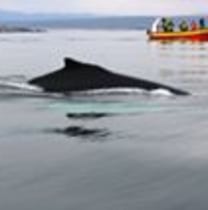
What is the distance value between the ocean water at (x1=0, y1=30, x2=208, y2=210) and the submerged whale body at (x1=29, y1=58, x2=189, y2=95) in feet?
1.64

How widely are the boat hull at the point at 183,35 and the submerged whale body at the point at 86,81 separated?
76.7 meters

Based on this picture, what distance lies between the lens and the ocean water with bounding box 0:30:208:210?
10.8 meters

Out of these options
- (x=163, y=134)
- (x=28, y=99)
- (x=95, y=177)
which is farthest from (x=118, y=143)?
(x=28, y=99)

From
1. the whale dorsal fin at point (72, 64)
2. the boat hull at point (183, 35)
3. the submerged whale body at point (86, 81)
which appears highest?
the whale dorsal fin at point (72, 64)

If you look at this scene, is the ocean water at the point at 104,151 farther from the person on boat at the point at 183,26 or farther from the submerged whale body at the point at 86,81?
the person on boat at the point at 183,26

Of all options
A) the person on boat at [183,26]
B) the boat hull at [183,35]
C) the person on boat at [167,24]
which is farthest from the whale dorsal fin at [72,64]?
the boat hull at [183,35]

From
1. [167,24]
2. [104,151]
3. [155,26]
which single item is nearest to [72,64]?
[104,151]

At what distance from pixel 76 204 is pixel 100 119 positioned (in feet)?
26.2

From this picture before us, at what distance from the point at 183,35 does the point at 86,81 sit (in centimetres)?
7842

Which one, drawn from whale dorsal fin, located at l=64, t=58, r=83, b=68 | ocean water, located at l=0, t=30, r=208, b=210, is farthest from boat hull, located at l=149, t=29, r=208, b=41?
ocean water, located at l=0, t=30, r=208, b=210

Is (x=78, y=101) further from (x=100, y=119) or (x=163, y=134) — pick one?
(x=163, y=134)

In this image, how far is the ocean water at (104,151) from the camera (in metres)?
10.8

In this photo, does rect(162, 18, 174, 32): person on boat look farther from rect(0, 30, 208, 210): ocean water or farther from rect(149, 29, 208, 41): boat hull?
rect(0, 30, 208, 210): ocean water

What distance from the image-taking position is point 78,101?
864 inches
